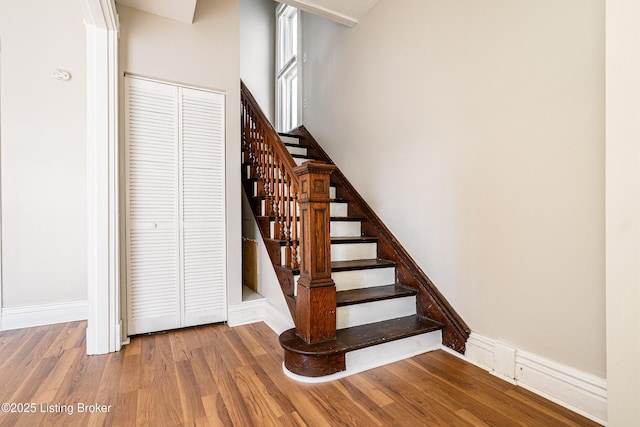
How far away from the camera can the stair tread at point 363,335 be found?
70.4 inches

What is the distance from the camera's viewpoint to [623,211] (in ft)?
3.92

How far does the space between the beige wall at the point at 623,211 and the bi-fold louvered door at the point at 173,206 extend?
249cm

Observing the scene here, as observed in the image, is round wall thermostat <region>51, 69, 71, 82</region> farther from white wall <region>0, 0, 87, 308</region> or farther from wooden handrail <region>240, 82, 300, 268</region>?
wooden handrail <region>240, 82, 300, 268</region>

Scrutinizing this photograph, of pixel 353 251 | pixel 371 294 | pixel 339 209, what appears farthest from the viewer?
pixel 339 209

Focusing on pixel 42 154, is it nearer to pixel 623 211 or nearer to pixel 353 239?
pixel 353 239

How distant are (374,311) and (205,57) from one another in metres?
2.47

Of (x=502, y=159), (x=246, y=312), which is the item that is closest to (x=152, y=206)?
(x=246, y=312)

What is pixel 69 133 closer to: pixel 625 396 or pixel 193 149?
pixel 193 149

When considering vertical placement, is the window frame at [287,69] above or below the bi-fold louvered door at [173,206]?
above

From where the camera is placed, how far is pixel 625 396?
1.19m

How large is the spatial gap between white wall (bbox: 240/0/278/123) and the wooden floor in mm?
4202

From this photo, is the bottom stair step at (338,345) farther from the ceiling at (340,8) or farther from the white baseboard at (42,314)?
the ceiling at (340,8)

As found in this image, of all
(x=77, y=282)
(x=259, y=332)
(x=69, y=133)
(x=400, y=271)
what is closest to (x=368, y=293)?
(x=400, y=271)

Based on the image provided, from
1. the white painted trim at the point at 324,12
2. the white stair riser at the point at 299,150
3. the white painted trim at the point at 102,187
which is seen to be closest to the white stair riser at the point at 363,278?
the white painted trim at the point at 102,187
